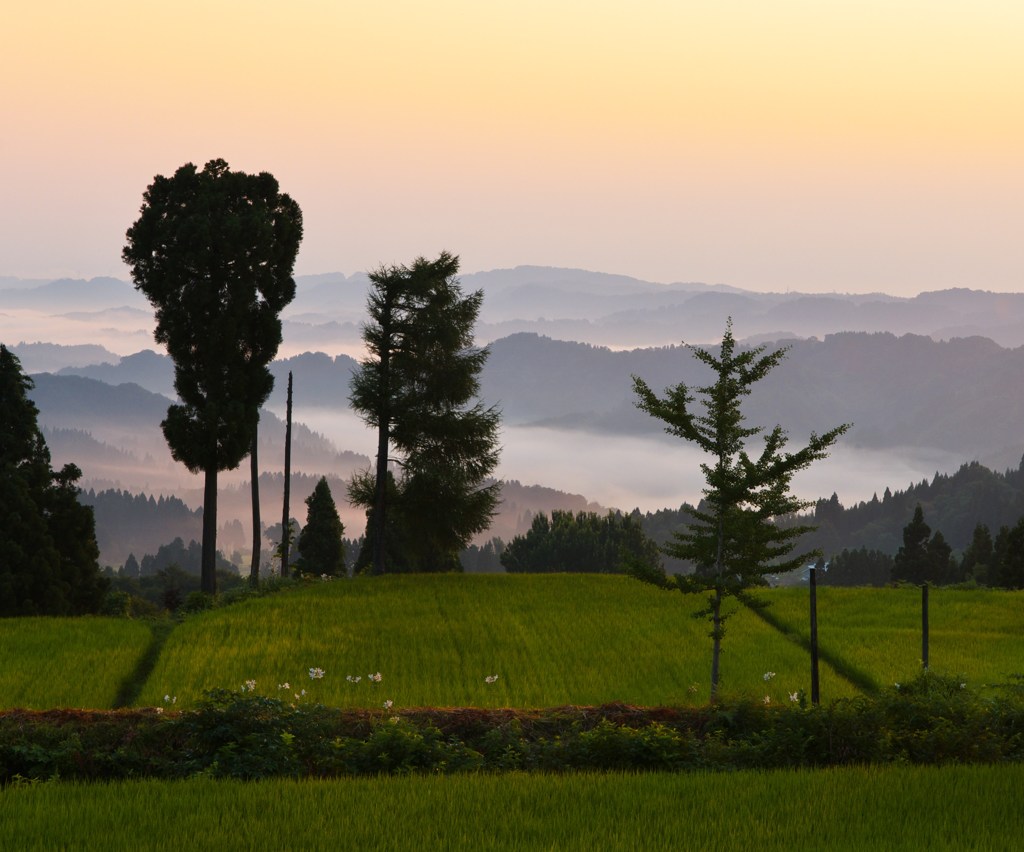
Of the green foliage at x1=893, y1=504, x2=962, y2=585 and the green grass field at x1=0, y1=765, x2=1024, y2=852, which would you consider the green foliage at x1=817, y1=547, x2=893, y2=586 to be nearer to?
the green foliage at x1=893, y1=504, x2=962, y2=585

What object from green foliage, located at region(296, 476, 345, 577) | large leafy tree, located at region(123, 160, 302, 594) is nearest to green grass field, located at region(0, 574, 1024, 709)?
large leafy tree, located at region(123, 160, 302, 594)

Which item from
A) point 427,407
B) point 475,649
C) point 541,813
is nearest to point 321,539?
point 427,407

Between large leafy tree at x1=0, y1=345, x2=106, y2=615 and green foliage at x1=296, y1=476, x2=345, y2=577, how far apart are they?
21.5 metres

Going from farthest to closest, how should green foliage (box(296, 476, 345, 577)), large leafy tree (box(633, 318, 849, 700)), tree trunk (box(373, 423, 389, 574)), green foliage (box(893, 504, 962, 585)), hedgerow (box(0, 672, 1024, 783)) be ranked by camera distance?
green foliage (box(893, 504, 962, 585))
green foliage (box(296, 476, 345, 577))
tree trunk (box(373, 423, 389, 574))
large leafy tree (box(633, 318, 849, 700))
hedgerow (box(0, 672, 1024, 783))

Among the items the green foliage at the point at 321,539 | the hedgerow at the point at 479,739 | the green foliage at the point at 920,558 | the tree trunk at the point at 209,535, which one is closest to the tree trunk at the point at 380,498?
the tree trunk at the point at 209,535

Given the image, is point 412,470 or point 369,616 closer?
point 369,616

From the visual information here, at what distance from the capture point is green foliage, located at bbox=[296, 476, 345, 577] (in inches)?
2857

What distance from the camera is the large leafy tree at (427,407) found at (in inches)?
1994

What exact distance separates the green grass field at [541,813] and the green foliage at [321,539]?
5828 cm

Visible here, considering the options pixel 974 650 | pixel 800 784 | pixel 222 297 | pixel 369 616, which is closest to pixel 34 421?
pixel 222 297

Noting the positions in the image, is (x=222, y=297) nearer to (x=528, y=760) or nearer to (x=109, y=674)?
(x=109, y=674)

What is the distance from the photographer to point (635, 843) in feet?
40.4

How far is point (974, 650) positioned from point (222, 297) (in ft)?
109

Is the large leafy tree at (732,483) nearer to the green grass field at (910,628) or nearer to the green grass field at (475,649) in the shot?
the green grass field at (475,649)
